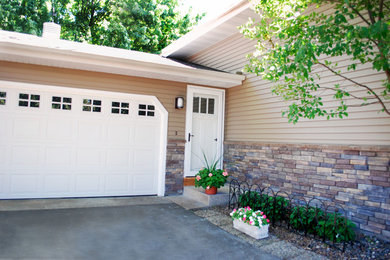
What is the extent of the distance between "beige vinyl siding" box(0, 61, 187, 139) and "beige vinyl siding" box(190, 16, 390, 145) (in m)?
1.22

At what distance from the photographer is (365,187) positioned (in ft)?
12.5

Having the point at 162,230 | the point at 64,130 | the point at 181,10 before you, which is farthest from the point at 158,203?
the point at 181,10

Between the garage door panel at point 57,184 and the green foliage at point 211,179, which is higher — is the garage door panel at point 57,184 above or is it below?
below

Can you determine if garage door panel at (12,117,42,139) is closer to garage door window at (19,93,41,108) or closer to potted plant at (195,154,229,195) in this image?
garage door window at (19,93,41,108)

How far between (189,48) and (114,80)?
2.27 metres

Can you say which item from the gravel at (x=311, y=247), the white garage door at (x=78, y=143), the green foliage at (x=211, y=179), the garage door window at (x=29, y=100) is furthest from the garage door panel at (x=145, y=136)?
the gravel at (x=311, y=247)

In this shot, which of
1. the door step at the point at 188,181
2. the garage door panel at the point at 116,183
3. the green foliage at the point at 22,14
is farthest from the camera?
the green foliage at the point at 22,14

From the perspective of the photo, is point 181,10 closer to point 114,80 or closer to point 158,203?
point 114,80

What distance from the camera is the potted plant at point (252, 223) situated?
381 cm

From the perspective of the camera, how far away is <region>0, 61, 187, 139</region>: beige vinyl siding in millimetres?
5133

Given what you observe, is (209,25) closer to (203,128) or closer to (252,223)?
(203,128)

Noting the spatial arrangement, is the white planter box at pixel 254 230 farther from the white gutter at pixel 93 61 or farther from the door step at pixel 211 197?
the white gutter at pixel 93 61

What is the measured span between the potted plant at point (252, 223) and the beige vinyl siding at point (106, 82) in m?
2.73

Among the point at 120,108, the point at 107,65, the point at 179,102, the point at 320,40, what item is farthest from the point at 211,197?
the point at 320,40
